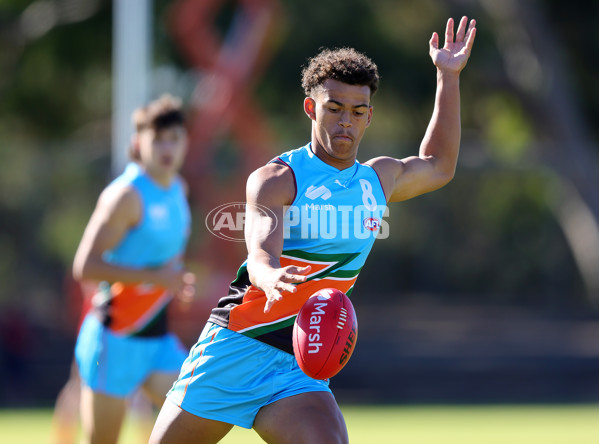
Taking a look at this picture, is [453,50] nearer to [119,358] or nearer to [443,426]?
[119,358]

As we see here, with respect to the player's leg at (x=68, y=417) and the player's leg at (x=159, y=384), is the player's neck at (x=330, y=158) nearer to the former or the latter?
the player's leg at (x=159, y=384)

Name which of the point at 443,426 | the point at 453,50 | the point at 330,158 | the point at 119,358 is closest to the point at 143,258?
the point at 119,358

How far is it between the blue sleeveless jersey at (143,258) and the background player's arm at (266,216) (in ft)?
7.07

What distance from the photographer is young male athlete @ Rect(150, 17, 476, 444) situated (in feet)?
13.2

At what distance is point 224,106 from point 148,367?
13222 mm

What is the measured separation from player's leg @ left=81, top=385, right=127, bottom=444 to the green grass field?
3360mm

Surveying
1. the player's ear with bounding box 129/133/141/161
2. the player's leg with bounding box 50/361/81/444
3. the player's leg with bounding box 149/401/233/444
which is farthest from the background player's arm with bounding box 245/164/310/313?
the player's leg with bounding box 50/361/81/444

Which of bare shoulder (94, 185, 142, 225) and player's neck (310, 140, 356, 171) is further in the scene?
bare shoulder (94, 185, 142, 225)

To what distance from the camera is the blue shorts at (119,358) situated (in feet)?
18.9

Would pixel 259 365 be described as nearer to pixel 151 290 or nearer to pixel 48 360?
pixel 151 290

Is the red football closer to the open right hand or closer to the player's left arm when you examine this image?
the open right hand

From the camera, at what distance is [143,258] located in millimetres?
6102

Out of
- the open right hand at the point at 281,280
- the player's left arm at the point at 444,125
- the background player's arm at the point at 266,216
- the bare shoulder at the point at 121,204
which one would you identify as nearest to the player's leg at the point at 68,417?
the bare shoulder at the point at 121,204

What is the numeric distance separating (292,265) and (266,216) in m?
0.25
